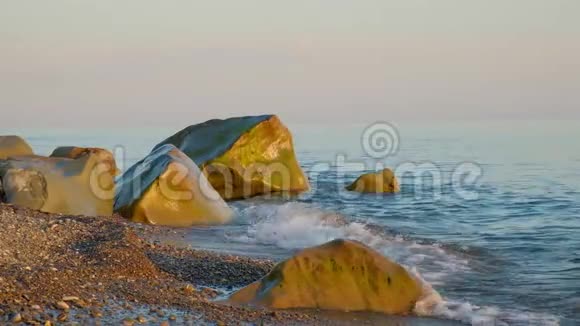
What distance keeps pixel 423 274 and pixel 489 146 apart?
99.2ft

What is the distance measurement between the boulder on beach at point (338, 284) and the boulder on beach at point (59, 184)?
581cm

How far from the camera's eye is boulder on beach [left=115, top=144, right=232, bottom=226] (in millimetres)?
12602

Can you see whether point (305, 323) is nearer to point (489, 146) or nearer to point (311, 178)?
point (311, 178)

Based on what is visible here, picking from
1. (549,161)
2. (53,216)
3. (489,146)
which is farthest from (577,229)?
(489,146)

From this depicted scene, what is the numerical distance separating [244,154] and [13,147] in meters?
6.21

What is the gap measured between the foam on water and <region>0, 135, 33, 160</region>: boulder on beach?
7.10m

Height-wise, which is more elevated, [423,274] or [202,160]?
[202,160]

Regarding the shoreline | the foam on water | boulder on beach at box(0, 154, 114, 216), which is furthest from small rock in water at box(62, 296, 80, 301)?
boulder on beach at box(0, 154, 114, 216)

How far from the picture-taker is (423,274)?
30.1ft

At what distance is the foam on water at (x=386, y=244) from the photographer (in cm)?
714

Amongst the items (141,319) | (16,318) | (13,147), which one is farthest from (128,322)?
(13,147)

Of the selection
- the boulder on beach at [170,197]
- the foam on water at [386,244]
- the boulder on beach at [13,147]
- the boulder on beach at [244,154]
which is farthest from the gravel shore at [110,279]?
the boulder on beach at [13,147]

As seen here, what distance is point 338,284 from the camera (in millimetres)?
7070

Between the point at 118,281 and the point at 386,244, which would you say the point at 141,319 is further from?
the point at 386,244
